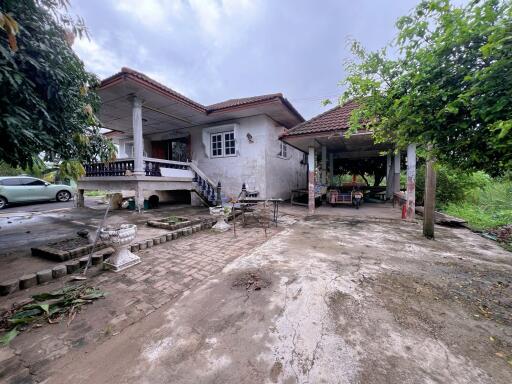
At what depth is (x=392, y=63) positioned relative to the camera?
228 cm

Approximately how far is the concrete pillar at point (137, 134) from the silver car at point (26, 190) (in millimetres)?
7900

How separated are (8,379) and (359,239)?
196 inches

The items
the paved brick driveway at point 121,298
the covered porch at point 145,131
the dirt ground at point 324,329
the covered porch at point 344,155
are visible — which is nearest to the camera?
the dirt ground at point 324,329

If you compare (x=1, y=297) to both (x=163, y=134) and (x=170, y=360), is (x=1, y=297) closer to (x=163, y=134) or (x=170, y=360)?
(x=170, y=360)

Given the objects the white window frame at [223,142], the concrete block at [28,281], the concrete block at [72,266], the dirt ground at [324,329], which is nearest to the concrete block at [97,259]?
the concrete block at [72,266]

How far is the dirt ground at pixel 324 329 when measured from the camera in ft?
4.73

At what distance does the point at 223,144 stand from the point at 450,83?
26.7 ft

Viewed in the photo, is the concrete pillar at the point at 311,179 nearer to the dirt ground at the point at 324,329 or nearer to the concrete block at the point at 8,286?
the dirt ground at the point at 324,329

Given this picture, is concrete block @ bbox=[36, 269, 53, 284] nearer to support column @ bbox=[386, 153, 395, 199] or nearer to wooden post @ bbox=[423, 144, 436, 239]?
wooden post @ bbox=[423, 144, 436, 239]

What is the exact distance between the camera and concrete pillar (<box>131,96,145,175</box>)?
6.57 meters

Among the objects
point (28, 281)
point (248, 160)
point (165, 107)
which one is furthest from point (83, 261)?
point (248, 160)

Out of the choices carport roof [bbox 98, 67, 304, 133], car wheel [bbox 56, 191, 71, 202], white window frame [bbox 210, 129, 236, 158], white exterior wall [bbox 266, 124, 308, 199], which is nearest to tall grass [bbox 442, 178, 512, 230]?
white exterior wall [bbox 266, 124, 308, 199]

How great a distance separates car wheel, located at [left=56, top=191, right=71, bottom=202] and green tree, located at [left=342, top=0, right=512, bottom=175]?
49.0 ft

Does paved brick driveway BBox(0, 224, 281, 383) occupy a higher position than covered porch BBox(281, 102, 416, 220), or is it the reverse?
covered porch BBox(281, 102, 416, 220)
